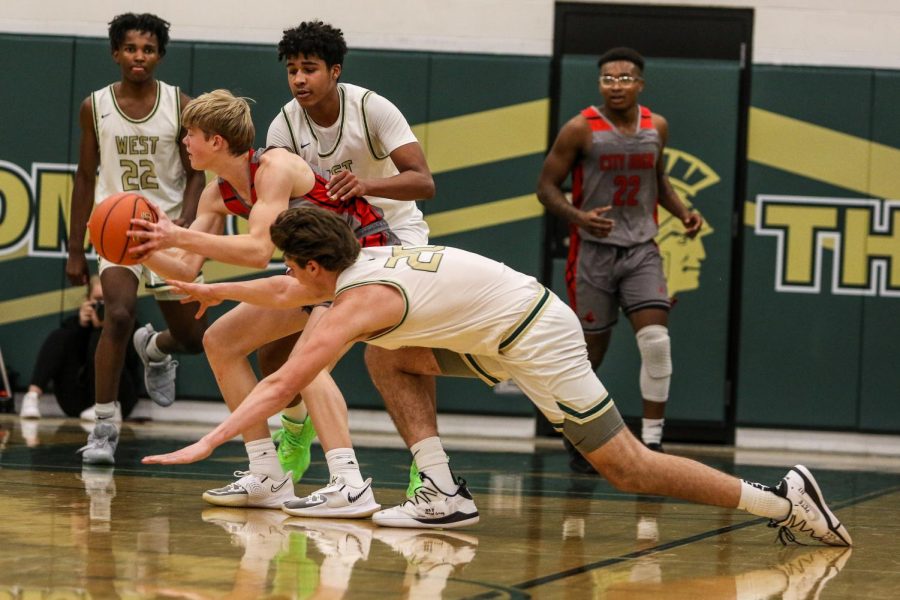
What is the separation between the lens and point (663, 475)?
426cm

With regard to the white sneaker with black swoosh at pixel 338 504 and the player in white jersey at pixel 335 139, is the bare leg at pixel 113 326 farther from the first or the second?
the white sneaker with black swoosh at pixel 338 504

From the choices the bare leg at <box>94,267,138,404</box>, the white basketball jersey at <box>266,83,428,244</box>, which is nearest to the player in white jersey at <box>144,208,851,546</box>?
the white basketball jersey at <box>266,83,428,244</box>

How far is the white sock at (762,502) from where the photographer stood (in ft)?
14.0

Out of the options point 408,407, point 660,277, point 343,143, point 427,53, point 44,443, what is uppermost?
point 427,53

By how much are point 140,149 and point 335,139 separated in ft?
4.86

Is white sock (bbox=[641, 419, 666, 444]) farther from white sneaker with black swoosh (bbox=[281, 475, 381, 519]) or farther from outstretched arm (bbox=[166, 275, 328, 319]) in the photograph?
outstretched arm (bbox=[166, 275, 328, 319])

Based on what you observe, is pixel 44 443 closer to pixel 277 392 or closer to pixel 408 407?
pixel 408 407

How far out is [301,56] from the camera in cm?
521

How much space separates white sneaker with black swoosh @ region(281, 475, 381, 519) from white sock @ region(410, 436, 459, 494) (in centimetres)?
25

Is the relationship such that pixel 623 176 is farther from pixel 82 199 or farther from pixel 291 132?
pixel 82 199

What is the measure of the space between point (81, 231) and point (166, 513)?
2304 millimetres

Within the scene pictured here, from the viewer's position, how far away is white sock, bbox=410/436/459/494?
453 centimetres

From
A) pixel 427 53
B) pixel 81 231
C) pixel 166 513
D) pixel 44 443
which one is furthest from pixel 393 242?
pixel 427 53

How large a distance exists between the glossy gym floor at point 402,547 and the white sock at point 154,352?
27.6 inches
